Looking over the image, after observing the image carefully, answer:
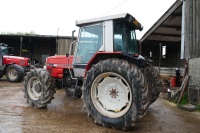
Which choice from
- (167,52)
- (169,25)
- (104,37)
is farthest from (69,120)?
(167,52)

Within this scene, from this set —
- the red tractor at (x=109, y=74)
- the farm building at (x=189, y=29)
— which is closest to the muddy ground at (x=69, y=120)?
the red tractor at (x=109, y=74)

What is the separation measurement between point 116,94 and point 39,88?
258cm

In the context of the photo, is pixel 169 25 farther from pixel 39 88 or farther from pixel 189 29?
pixel 39 88

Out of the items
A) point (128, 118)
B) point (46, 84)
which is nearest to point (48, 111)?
point (46, 84)

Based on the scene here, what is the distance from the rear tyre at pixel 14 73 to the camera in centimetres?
1415

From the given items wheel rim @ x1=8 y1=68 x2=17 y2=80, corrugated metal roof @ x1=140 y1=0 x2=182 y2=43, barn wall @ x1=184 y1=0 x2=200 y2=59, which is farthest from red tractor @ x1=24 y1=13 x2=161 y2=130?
wheel rim @ x1=8 y1=68 x2=17 y2=80

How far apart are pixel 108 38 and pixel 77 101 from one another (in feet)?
11.2

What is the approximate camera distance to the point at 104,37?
220 inches

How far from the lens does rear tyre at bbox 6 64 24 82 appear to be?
14.1 m

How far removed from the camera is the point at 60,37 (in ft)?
67.8

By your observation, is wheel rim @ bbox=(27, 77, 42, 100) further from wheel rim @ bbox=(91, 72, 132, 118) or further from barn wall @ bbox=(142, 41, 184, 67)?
barn wall @ bbox=(142, 41, 184, 67)

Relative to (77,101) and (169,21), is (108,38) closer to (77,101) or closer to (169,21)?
(77,101)

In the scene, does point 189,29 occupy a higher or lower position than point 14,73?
higher

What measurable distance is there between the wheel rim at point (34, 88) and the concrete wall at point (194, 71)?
5254 millimetres
